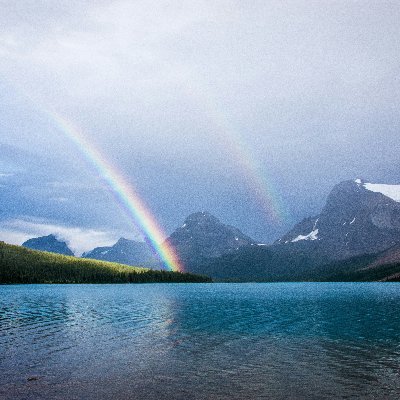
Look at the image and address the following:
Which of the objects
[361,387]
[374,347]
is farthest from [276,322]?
[361,387]

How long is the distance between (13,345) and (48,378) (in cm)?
1807

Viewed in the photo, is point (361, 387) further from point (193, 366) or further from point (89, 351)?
point (89, 351)

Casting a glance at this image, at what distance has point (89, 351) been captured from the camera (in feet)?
147

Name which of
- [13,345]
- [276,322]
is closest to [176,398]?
[13,345]

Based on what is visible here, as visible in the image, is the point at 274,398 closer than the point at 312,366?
Yes

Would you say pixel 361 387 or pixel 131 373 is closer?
pixel 361 387

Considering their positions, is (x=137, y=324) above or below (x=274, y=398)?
above

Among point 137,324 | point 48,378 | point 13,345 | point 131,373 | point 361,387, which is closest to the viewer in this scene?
point 361,387

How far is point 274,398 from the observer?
2772 cm

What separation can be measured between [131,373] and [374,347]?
28846mm

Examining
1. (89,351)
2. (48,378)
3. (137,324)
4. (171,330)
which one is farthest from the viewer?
(137,324)

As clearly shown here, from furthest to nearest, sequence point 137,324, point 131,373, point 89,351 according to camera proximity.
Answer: point 137,324
point 89,351
point 131,373

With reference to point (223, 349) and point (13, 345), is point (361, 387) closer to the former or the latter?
point (223, 349)

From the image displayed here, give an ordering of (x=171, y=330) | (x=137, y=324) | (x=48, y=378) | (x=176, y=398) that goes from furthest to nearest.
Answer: (x=137, y=324)
(x=171, y=330)
(x=48, y=378)
(x=176, y=398)
